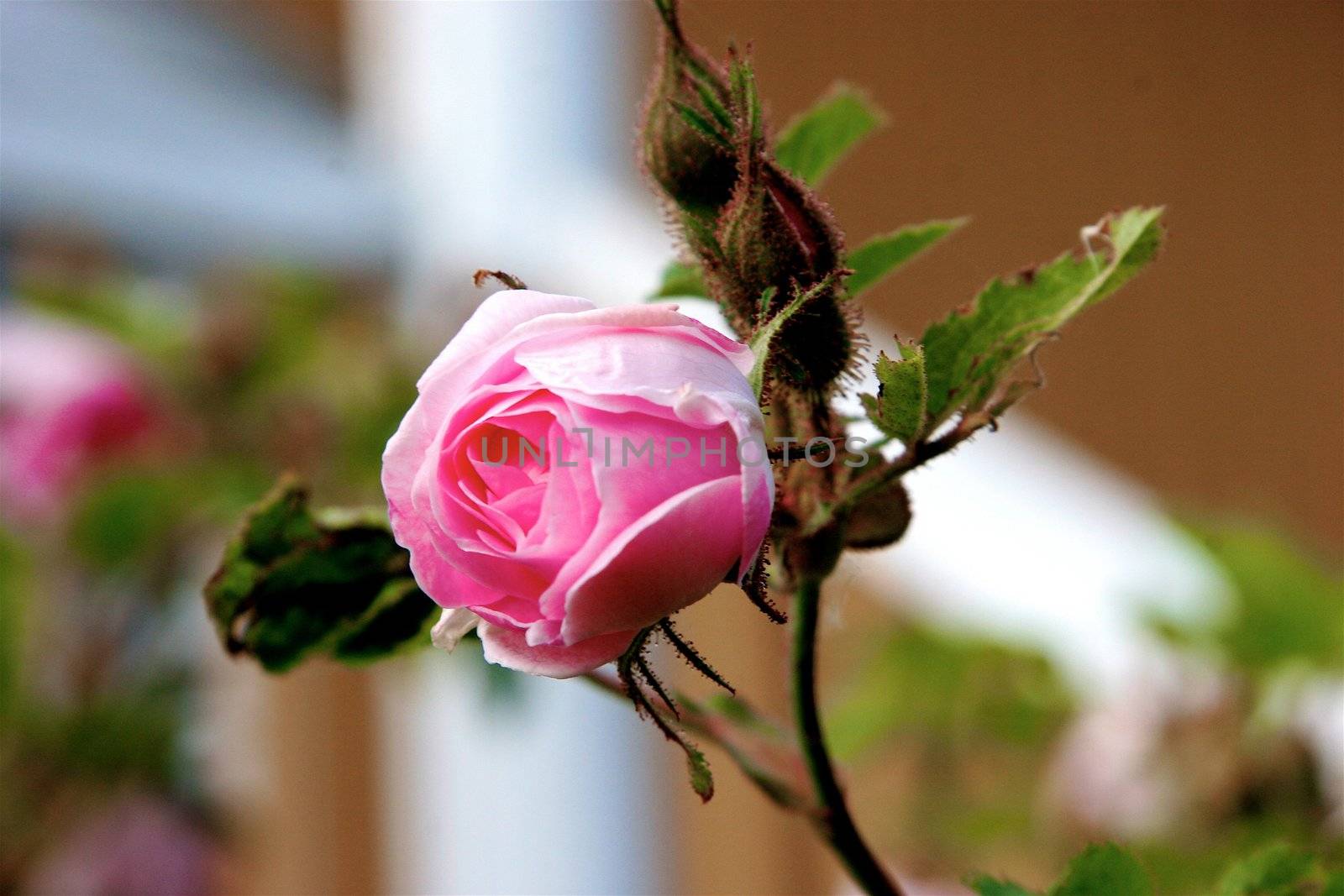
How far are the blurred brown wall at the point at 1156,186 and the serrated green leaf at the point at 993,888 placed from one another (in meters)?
0.81

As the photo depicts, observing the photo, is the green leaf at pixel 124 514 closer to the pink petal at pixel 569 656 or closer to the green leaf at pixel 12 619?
the green leaf at pixel 12 619

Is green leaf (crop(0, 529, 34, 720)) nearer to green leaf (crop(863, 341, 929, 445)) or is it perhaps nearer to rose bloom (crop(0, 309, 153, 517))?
rose bloom (crop(0, 309, 153, 517))

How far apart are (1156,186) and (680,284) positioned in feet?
3.74

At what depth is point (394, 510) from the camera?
18 cm

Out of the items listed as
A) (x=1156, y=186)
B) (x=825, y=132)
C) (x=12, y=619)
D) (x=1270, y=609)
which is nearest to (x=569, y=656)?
(x=825, y=132)

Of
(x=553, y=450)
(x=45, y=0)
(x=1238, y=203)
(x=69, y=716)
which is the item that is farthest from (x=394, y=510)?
(x=45, y=0)

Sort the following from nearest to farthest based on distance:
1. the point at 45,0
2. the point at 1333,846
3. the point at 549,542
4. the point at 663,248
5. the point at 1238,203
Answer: the point at 549,542 < the point at 1333,846 < the point at 663,248 < the point at 1238,203 < the point at 45,0

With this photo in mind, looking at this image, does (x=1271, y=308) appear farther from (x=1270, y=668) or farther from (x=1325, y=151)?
(x=1270, y=668)

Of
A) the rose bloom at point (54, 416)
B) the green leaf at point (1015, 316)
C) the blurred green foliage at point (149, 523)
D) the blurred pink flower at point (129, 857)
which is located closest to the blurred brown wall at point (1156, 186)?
the blurred green foliage at point (149, 523)

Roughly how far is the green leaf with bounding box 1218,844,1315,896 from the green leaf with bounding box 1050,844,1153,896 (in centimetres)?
3

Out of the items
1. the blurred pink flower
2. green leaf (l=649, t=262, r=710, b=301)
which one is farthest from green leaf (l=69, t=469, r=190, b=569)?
green leaf (l=649, t=262, r=710, b=301)

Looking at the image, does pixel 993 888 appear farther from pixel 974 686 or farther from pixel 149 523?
pixel 149 523

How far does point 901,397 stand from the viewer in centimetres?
19

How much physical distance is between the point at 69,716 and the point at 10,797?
0.05 m
